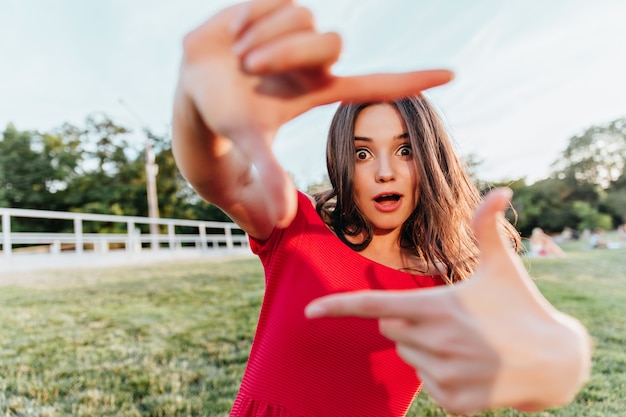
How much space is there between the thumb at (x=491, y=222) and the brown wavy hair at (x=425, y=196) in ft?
2.07

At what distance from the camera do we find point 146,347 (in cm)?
319

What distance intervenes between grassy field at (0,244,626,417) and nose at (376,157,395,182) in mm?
560

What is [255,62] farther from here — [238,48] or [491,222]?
[491,222]

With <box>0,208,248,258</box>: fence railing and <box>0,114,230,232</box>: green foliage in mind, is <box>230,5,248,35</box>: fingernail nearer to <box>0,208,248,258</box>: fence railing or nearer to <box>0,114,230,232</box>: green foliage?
<box>0,208,248,258</box>: fence railing

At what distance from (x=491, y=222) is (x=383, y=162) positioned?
0.62 meters

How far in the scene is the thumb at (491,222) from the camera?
1.82 ft

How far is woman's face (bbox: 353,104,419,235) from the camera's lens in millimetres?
1182

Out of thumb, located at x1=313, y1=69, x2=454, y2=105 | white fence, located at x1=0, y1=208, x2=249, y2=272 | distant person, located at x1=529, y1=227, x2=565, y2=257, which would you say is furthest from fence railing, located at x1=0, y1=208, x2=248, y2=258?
distant person, located at x1=529, y1=227, x2=565, y2=257

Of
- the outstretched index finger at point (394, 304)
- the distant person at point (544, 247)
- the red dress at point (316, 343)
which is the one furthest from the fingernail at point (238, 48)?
the distant person at point (544, 247)

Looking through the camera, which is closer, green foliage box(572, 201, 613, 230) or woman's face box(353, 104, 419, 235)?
woman's face box(353, 104, 419, 235)

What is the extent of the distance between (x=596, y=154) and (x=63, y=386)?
32543 millimetres

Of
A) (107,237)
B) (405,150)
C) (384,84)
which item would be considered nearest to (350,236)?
(405,150)

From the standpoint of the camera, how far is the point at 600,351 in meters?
3.31

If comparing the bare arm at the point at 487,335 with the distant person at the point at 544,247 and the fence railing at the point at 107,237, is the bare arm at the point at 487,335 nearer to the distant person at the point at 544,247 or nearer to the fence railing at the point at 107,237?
the fence railing at the point at 107,237
